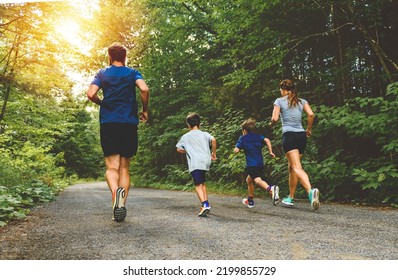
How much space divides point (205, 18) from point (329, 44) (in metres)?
6.46

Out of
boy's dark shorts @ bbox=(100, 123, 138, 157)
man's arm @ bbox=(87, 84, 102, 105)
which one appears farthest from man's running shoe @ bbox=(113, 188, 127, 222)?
man's arm @ bbox=(87, 84, 102, 105)

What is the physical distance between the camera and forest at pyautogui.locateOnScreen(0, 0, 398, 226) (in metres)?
5.83

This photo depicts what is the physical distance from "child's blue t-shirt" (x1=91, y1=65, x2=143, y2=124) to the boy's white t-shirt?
107 centimetres

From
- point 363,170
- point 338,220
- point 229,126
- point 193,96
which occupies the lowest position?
point 338,220

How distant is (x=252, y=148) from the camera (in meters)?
5.38

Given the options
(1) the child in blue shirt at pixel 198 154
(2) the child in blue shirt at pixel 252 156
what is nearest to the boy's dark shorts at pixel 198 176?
(1) the child in blue shirt at pixel 198 154

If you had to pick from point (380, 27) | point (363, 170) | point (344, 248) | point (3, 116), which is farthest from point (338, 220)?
point (3, 116)

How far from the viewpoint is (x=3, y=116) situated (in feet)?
30.3

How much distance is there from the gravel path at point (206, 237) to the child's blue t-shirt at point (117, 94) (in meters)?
1.14

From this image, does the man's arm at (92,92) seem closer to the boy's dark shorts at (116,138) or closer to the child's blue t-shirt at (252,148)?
the boy's dark shorts at (116,138)

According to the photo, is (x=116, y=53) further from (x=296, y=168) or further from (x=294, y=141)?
(x=296, y=168)

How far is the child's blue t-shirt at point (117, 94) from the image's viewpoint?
3.59 metres

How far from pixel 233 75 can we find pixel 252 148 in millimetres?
3579
